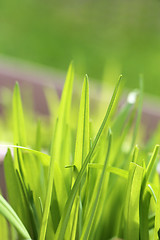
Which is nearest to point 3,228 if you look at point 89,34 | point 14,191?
point 14,191

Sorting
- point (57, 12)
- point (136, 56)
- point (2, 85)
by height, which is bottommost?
point (2, 85)

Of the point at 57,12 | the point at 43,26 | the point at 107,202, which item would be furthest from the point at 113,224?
the point at 57,12

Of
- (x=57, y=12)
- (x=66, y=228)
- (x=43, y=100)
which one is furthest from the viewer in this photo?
(x=57, y=12)

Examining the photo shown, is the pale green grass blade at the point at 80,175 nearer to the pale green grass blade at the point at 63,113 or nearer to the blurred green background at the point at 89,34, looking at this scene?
the pale green grass blade at the point at 63,113

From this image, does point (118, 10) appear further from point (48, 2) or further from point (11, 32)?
point (11, 32)

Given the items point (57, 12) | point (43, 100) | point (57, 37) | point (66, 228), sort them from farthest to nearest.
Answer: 1. point (57, 12)
2. point (57, 37)
3. point (43, 100)
4. point (66, 228)

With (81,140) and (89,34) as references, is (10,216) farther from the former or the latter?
(89,34)

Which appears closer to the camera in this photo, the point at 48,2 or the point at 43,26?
the point at 43,26

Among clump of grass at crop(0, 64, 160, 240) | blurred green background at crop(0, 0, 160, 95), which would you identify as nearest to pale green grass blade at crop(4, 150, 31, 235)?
clump of grass at crop(0, 64, 160, 240)

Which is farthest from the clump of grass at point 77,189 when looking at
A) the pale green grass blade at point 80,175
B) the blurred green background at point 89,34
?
the blurred green background at point 89,34
